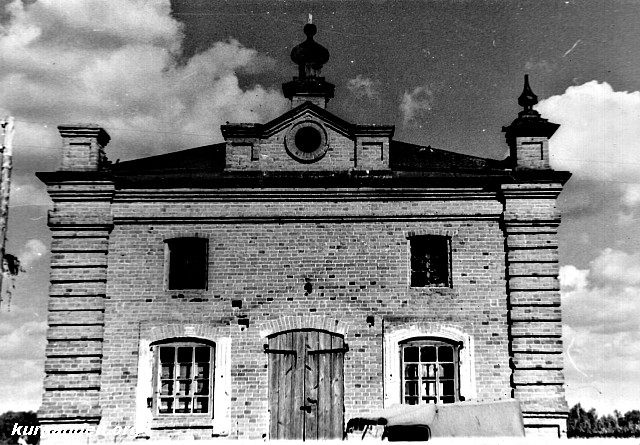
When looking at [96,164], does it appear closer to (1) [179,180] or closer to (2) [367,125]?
(1) [179,180]

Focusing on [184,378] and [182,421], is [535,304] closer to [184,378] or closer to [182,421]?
[184,378]

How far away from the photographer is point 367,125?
16.4m

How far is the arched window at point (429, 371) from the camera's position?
1552cm

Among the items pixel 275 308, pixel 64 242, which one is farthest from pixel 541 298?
pixel 64 242

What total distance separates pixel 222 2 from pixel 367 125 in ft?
12.4

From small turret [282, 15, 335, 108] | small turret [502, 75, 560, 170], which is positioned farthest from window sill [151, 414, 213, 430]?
small turret [502, 75, 560, 170]

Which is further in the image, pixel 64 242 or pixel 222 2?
pixel 64 242

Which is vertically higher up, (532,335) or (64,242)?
(64,242)

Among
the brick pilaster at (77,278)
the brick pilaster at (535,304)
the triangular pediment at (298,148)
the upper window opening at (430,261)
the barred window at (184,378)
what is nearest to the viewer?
the brick pilaster at (535,304)

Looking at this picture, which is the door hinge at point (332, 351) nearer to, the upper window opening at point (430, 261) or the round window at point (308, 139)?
the upper window opening at point (430, 261)

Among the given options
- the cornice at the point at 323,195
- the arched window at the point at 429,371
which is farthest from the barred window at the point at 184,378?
the arched window at the point at 429,371

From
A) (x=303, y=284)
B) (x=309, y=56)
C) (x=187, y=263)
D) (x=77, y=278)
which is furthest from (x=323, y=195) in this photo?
(x=77, y=278)

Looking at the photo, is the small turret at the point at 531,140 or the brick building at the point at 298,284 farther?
the small turret at the point at 531,140

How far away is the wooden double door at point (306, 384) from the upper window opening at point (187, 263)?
6.08 feet
